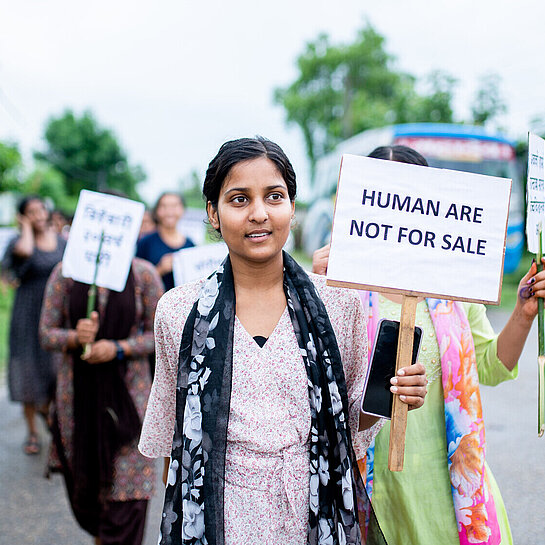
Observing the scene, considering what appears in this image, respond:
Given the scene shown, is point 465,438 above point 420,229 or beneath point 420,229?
beneath

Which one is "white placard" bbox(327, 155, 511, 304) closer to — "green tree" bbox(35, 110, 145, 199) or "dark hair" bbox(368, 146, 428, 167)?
"dark hair" bbox(368, 146, 428, 167)

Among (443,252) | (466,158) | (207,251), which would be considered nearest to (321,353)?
(443,252)

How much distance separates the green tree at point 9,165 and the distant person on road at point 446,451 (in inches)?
631

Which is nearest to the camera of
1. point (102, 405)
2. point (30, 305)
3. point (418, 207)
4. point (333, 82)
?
point (418, 207)

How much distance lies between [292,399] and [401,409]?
0.28 meters

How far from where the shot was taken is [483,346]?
2.18 meters

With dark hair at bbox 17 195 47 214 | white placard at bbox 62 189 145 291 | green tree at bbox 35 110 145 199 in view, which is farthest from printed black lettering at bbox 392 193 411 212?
green tree at bbox 35 110 145 199

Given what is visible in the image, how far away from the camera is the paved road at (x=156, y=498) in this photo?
374 cm

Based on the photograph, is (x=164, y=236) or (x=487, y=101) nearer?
(x=164, y=236)

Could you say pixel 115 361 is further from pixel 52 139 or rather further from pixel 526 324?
pixel 52 139

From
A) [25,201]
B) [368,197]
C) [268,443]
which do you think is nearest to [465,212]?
[368,197]

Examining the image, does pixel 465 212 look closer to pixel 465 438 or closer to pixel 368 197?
pixel 368 197

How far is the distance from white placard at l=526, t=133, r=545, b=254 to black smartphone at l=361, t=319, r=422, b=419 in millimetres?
535

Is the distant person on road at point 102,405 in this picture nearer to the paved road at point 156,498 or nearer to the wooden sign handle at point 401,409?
the paved road at point 156,498
